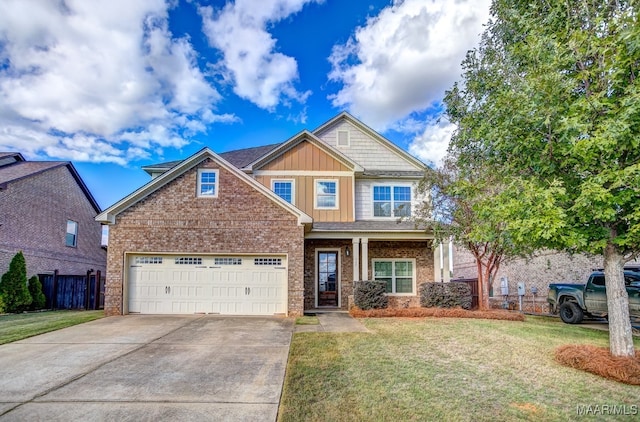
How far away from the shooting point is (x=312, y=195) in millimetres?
15477

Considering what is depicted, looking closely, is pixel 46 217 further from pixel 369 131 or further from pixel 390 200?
pixel 390 200

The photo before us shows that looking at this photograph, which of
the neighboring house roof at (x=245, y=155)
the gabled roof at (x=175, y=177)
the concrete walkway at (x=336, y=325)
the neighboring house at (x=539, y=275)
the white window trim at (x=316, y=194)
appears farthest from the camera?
the neighboring house roof at (x=245, y=155)

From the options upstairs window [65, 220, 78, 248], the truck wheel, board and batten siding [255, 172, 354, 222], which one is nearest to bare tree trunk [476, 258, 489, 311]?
Result: the truck wheel

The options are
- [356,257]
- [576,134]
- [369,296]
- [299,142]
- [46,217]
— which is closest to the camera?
[576,134]

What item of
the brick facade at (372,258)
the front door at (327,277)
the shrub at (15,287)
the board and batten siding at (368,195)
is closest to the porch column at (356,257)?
the brick facade at (372,258)

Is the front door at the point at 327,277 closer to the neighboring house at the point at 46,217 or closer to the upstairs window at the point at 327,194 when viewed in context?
the upstairs window at the point at 327,194

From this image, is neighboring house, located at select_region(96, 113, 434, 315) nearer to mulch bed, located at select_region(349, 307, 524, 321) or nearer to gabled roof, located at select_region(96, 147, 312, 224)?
gabled roof, located at select_region(96, 147, 312, 224)

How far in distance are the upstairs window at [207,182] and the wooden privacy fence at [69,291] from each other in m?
7.17

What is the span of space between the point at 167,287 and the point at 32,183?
10131 millimetres

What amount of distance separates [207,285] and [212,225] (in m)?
2.14

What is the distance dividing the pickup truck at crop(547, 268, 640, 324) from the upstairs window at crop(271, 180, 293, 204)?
435 inches

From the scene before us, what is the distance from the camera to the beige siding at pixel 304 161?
51.1ft

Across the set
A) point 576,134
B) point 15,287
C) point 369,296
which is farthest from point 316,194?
point 15,287

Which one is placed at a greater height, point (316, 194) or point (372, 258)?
point (316, 194)
